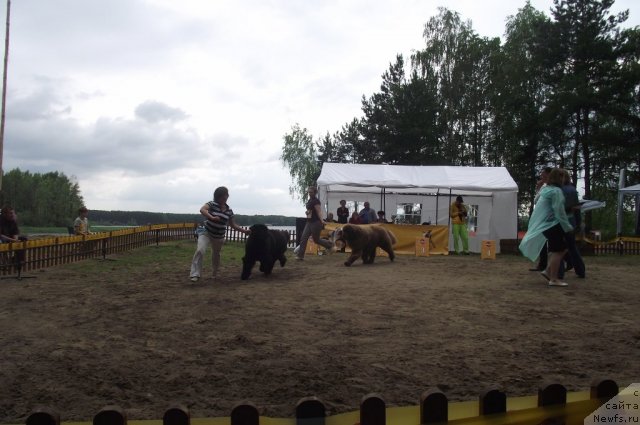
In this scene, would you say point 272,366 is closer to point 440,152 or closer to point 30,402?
point 30,402

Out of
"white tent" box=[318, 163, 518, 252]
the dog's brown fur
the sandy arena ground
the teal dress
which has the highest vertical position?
"white tent" box=[318, 163, 518, 252]

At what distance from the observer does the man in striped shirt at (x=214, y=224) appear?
A: 8.95m

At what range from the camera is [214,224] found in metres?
8.96

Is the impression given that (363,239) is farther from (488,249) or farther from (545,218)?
(488,249)

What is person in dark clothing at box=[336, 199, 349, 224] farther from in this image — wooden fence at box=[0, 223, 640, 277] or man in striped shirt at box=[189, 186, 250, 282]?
man in striped shirt at box=[189, 186, 250, 282]

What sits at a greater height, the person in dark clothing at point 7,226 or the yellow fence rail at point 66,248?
the person in dark clothing at point 7,226

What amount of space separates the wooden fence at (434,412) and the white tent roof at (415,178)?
16.0 metres

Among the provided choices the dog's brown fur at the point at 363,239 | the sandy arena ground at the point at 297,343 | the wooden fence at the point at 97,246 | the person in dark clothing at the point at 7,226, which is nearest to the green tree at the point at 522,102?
the wooden fence at the point at 97,246

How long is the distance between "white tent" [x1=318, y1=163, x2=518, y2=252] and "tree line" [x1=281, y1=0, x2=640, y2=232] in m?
13.8

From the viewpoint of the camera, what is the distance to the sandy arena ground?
3529 millimetres

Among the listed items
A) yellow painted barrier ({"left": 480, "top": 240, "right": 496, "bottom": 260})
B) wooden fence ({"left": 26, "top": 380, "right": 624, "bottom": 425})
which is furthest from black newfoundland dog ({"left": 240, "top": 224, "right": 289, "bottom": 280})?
yellow painted barrier ({"left": 480, "top": 240, "right": 496, "bottom": 260})

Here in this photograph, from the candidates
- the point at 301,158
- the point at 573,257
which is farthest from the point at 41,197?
the point at 573,257

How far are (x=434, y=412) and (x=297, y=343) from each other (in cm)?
275

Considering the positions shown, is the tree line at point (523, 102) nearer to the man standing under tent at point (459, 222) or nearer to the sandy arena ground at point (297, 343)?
the man standing under tent at point (459, 222)
